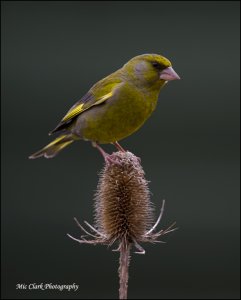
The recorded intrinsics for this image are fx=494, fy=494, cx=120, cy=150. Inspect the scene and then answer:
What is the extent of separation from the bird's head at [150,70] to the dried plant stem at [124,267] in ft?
3.66

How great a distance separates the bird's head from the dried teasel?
60 cm

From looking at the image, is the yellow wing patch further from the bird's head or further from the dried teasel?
the dried teasel

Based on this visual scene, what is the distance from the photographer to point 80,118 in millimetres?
3467

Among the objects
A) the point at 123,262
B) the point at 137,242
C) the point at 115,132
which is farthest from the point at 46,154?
the point at 123,262

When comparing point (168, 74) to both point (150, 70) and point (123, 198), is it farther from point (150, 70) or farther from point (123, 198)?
point (123, 198)

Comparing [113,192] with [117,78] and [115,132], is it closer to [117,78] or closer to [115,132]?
[115,132]

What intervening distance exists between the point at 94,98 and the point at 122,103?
0.89ft

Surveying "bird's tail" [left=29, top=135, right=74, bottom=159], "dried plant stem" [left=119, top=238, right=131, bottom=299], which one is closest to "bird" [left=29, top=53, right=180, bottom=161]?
"bird's tail" [left=29, top=135, right=74, bottom=159]

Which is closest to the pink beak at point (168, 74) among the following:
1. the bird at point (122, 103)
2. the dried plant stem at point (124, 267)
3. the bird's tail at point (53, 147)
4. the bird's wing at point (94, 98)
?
the bird at point (122, 103)

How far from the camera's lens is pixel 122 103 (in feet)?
10.9

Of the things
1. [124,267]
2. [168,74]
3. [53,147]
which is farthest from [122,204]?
[53,147]

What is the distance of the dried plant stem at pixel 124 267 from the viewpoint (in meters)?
2.16

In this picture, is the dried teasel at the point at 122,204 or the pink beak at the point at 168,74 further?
the pink beak at the point at 168,74

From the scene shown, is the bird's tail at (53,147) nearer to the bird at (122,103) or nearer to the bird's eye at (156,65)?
the bird at (122,103)
